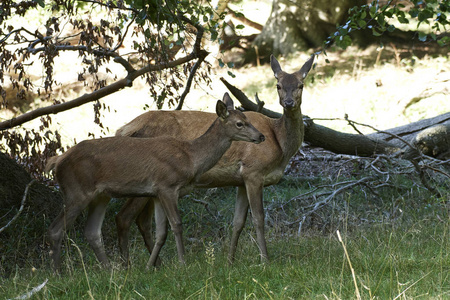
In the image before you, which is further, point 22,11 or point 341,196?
point 341,196

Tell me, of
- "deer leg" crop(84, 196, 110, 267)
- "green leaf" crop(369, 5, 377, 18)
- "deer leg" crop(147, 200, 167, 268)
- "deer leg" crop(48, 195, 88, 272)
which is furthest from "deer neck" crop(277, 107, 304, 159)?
"deer leg" crop(48, 195, 88, 272)

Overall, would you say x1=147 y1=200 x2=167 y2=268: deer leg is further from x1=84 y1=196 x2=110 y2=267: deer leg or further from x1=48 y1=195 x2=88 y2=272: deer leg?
x1=48 y1=195 x2=88 y2=272: deer leg

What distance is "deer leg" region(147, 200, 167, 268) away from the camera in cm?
619

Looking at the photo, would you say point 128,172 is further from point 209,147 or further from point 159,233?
point 209,147

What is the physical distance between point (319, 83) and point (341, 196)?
8.29 metres

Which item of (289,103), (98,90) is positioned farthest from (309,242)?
(98,90)

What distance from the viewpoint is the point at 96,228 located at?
647 centimetres

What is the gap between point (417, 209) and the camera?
26.8 feet

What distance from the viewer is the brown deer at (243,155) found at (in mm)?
6812

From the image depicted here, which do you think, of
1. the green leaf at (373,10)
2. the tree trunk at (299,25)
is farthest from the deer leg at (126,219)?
the tree trunk at (299,25)

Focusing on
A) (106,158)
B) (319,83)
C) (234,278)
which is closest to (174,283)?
(234,278)

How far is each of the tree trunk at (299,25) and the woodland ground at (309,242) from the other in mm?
4187

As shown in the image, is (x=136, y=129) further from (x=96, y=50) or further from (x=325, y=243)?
(x=325, y=243)

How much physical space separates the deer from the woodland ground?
35cm
